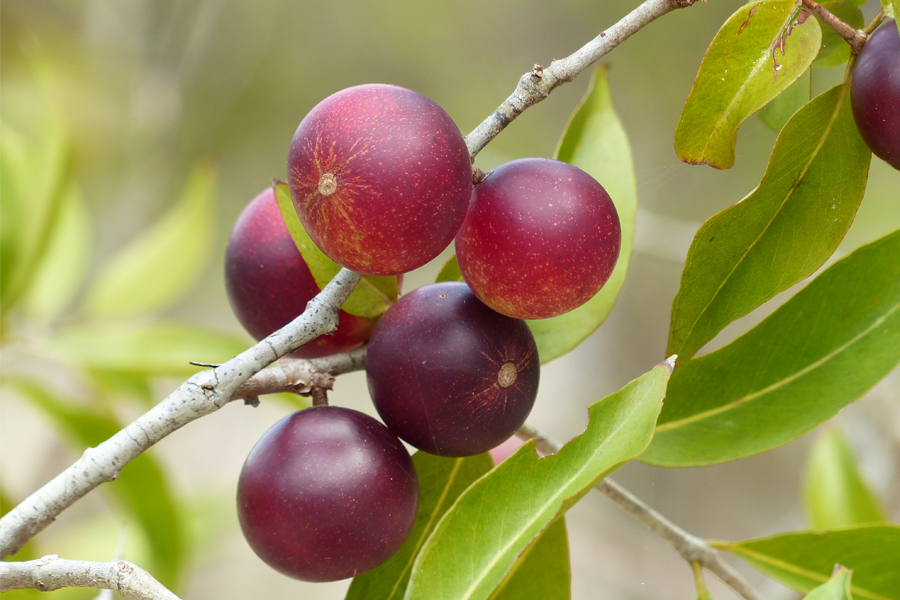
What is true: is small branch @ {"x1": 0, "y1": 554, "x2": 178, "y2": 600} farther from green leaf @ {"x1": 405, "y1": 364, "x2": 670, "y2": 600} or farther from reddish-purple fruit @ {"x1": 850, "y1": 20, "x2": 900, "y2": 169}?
reddish-purple fruit @ {"x1": 850, "y1": 20, "x2": 900, "y2": 169}

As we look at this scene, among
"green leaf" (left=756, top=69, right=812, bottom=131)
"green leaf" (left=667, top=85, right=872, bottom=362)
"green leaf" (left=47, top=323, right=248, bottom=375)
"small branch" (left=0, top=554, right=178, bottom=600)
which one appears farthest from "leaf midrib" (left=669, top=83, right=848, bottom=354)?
"green leaf" (left=47, top=323, right=248, bottom=375)

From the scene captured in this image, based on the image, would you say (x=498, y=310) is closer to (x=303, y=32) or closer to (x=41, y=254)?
(x=41, y=254)

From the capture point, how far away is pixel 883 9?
521 mm

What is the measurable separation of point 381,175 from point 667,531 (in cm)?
46

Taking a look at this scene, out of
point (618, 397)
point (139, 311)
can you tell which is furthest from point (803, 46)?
point (139, 311)

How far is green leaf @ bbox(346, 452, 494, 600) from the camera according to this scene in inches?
25.6

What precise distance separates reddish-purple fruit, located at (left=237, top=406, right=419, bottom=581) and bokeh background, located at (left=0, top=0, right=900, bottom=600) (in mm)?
1201

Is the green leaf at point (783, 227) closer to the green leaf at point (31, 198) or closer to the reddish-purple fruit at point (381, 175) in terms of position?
the reddish-purple fruit at point (381, 175)

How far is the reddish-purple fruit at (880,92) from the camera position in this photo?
505 mm

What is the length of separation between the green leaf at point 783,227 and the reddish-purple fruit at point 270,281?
11.3 inches

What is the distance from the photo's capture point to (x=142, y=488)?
1222mm

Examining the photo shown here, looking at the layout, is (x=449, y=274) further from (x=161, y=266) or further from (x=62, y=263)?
(x=62, y=263)

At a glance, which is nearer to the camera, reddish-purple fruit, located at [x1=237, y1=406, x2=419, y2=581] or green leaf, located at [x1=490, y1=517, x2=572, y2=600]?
reddish-purple fruit, located at [x1=237, y1=406, x2=419, y2=581]

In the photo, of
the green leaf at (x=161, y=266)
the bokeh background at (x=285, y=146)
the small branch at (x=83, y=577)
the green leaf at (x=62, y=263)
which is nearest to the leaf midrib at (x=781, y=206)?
the small branch at (x=83, y=577)
